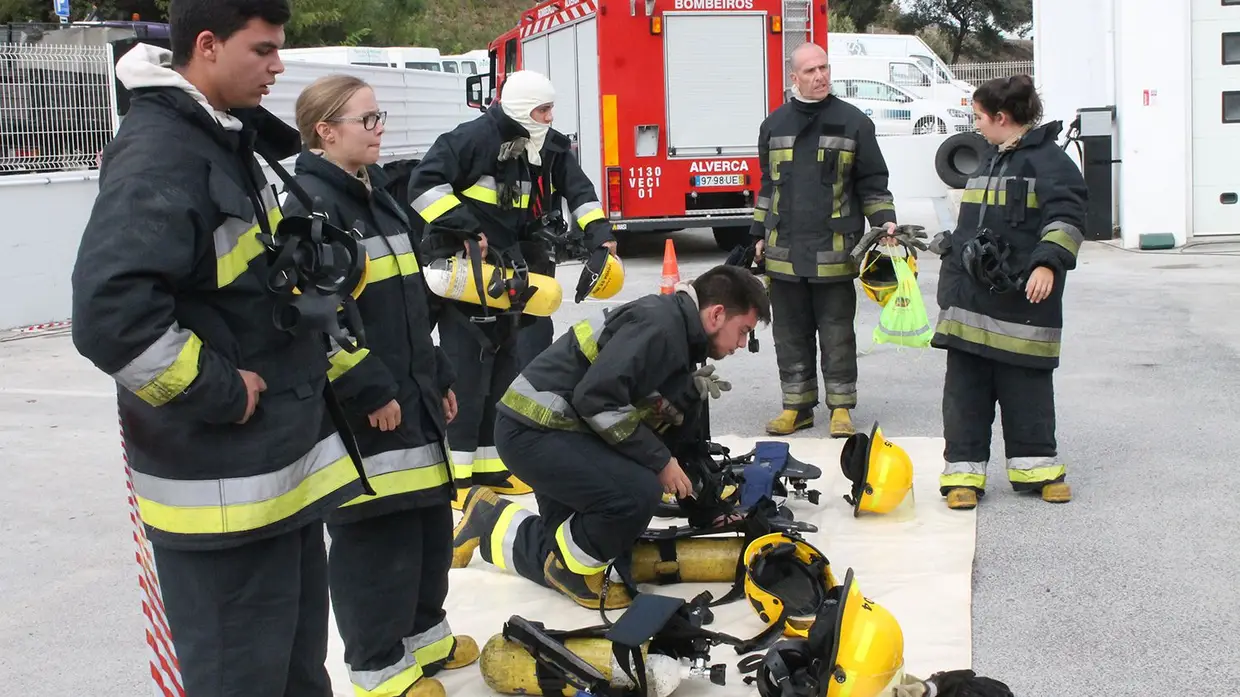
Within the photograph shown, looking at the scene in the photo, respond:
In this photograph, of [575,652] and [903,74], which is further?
[903,74]

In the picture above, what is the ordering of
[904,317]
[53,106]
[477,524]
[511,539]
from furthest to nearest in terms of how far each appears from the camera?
[53,106], [904,317], [477,524], [511,539]

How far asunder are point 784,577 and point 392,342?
1638 millimetres

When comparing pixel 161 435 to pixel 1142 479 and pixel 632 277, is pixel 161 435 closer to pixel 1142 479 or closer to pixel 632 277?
pixel 1142 479

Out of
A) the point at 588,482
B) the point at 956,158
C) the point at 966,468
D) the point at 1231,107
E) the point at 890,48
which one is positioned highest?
the point at 890,48

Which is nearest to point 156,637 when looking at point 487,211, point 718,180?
point 487,211

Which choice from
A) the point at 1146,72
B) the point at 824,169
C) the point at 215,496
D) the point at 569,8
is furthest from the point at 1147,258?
the point at 215,496

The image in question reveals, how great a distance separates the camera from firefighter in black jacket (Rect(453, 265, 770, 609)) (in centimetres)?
442

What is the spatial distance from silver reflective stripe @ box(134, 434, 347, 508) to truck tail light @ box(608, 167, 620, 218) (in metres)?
10.9

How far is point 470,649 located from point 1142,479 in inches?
135

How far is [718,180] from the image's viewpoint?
45.3 ft

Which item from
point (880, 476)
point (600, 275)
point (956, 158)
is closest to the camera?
point (880, 476)

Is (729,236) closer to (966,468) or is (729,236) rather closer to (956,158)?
(956,158)

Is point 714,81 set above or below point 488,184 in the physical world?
above

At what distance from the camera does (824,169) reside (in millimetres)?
7074
